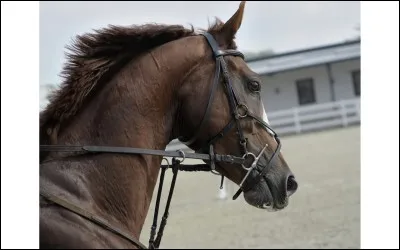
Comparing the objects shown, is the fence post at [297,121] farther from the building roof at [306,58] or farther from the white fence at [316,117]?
the building roof at [306,58]

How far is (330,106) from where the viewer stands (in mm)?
24172

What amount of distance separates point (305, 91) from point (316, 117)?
345 cm

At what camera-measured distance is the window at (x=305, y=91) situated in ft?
89.3

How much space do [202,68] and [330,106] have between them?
886 inches

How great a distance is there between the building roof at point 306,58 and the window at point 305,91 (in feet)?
3.80

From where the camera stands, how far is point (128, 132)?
232 cm

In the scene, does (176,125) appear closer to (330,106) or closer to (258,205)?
(258,205)

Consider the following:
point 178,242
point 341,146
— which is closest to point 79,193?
point 178,242

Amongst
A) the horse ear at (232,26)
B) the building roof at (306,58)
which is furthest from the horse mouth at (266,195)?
the building roof at (306,58)

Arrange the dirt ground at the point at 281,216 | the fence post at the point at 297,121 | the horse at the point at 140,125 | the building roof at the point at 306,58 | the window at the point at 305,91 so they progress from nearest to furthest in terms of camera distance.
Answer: the horse at the point at 140,125 < the dirt ground at the point at 281,216 < the fence post at the point at 297,121 < the building roof at the point at 306,58 < the window at the point at 305,91

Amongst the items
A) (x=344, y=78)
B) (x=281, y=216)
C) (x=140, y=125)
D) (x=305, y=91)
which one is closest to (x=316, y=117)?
(x=305, y=91)

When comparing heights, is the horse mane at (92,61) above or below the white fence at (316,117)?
above

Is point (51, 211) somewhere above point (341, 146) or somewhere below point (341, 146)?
above

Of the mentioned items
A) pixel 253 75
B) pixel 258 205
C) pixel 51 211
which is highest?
pixel 253 75
